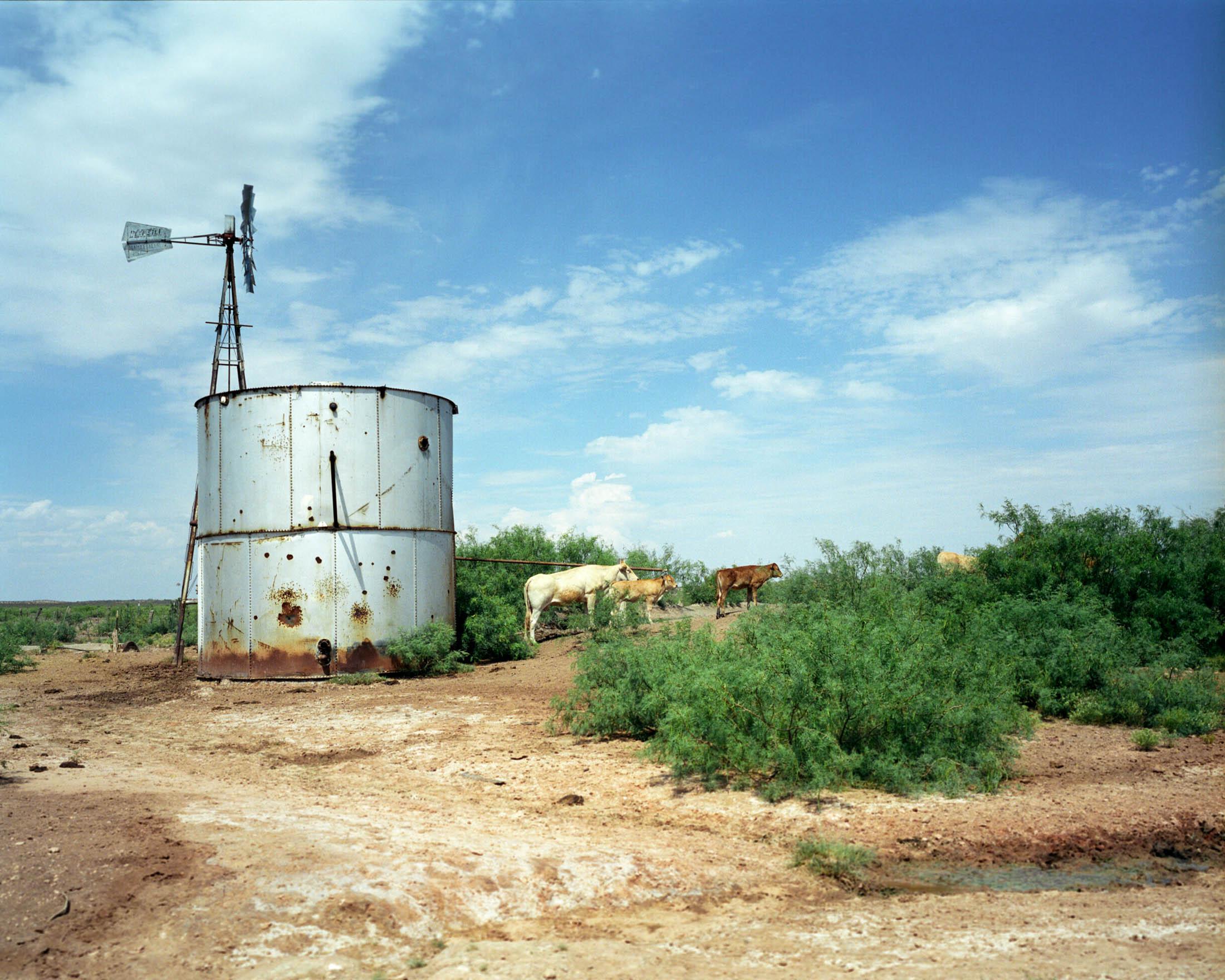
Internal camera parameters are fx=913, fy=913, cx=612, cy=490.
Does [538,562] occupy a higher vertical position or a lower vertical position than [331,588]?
higher

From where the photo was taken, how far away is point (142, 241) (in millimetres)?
22344

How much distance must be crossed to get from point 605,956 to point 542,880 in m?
1.16

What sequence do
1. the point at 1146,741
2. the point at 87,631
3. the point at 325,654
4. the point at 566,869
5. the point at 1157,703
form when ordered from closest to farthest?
the point at 566,869 < the point at 1146,741 < the point at 1157,703 < the point at 325,654 < the point at 87,631

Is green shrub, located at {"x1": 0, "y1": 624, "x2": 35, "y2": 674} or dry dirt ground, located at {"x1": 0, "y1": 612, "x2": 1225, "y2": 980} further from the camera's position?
green shrub, located at {"x1": 0, "y1": 624, "x2": 35, "y2": 674}

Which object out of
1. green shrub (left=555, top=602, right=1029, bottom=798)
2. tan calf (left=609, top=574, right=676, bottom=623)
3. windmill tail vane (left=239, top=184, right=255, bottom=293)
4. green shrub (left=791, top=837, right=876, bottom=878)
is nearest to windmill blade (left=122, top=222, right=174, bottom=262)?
windmill tail vane (left=239, top=184, right=255, bottom=293)

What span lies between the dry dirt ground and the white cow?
11557 millimetres

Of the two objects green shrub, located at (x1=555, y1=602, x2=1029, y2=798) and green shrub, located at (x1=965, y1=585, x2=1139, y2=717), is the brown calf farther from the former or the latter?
green shrub, located at (x1=555, y1=602, x2=1029, y2=798)

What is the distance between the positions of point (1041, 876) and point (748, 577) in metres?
16.9

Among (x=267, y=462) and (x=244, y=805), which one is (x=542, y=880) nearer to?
(x=244, y=805)

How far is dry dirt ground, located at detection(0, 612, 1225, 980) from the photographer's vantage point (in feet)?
16.6

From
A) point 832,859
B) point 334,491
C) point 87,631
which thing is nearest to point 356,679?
point 334,491

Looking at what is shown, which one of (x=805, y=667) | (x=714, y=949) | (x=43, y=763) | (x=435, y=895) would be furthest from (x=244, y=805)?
(x=805, y=667)

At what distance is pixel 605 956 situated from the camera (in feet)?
16.8

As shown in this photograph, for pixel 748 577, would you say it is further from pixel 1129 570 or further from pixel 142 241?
pixel 142 241
